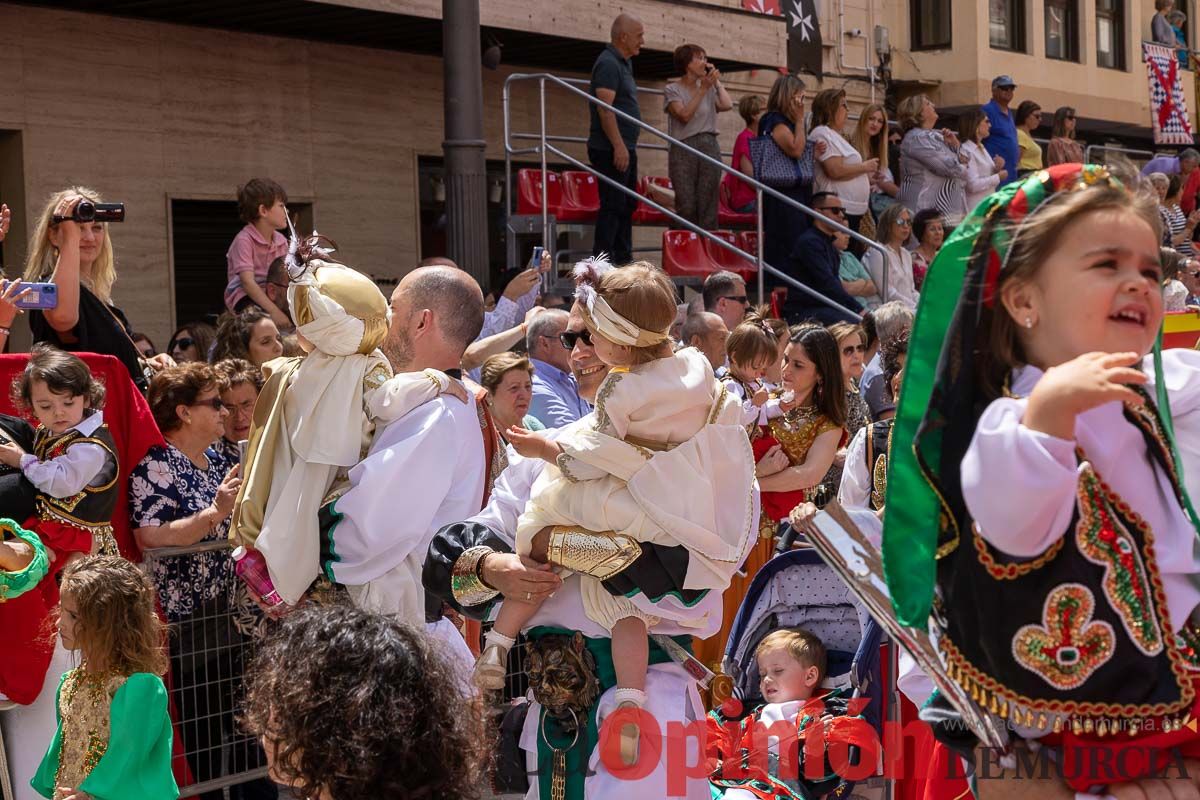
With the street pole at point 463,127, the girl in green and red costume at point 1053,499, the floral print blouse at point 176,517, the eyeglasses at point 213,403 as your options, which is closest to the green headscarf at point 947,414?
the girl in green and red costume at point 1053,499

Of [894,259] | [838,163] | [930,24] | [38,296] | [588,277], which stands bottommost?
[588,277]

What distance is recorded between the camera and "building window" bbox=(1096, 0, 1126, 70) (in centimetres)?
2259

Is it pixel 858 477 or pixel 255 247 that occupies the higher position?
pixel 255 247

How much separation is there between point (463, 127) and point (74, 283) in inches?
169

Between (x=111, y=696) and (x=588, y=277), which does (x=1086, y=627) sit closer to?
(x=588, y=277)

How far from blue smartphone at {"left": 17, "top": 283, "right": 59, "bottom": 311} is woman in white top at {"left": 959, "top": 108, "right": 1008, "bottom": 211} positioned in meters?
9.45

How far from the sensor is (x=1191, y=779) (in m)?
2.32

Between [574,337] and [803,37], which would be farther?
[803,37]

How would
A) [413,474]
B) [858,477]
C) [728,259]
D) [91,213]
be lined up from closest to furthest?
[413,474] < [858,477] < [91,213] < [728,259]

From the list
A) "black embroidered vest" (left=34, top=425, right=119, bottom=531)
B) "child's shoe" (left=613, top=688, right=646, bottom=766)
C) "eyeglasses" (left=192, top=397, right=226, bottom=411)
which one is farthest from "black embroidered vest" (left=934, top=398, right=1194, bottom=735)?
"eyeglasses" (left=192, top=397, right=226, bottom=411)

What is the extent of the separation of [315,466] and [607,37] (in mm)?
8811

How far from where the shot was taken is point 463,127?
32.4 ft

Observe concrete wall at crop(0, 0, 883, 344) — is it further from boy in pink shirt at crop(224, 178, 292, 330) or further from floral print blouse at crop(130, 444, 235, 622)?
floral print blouse at crop(130, 444, 235, 622)

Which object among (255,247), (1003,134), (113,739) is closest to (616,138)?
(255,247)
